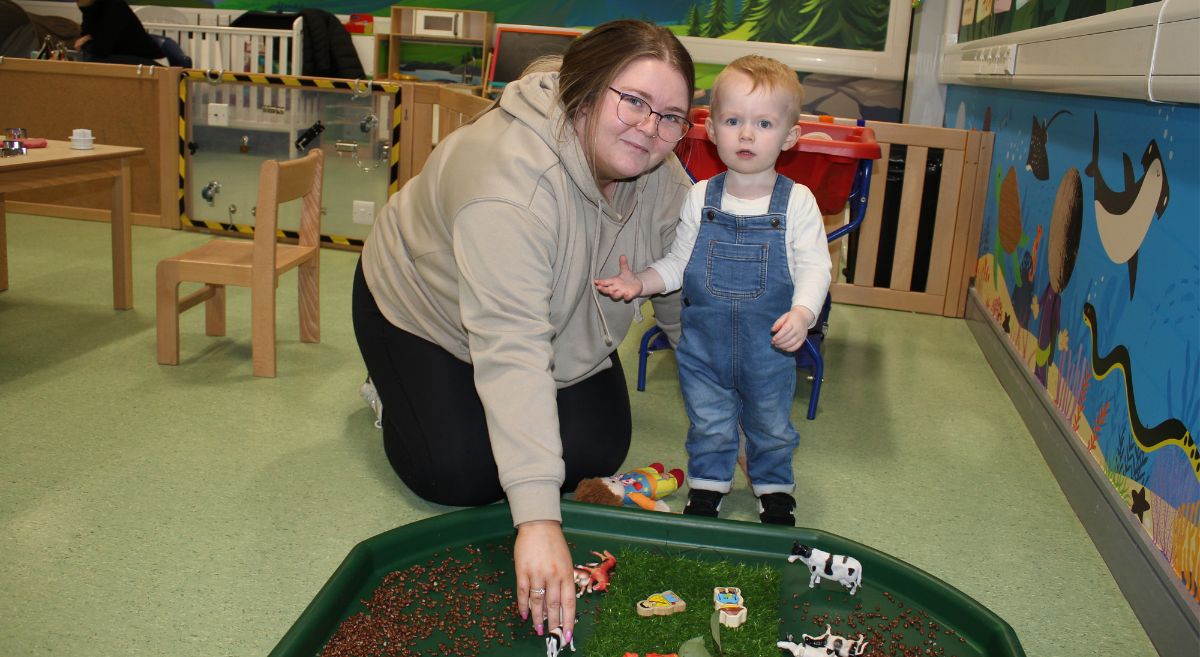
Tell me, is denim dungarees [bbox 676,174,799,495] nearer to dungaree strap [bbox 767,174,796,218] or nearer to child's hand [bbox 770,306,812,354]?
dungaree strap [bbox 767,174,796,218]

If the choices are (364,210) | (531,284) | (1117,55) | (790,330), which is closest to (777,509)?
(790,330)

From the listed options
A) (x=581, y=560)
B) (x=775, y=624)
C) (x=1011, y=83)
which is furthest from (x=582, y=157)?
(x=1011, y=83)

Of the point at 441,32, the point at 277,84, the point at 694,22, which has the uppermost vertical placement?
the point at 694,22

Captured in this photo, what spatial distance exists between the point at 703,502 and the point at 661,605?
0.49m

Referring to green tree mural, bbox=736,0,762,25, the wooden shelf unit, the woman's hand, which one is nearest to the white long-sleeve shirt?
the woman's hand

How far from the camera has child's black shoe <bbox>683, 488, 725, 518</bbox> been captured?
6.48ft

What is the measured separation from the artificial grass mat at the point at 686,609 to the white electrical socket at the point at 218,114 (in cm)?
362

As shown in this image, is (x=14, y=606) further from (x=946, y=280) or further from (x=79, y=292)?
(x=946, y=280)

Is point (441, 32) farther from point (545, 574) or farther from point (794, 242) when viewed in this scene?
point (545, 574)

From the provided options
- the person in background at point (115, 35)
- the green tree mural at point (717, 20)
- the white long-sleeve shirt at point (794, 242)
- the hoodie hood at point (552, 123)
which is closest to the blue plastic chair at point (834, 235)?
the white long-sleeve shirt at point (794, 242)

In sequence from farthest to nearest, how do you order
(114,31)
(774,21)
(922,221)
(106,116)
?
(774,21) → (114,31) → (106,116) → (922,221)

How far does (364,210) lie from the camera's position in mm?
4477

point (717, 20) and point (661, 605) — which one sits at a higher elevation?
point (717, 20)

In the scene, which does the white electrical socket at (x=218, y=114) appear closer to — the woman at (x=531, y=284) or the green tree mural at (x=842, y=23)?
the woman at (x=531, y=284)
